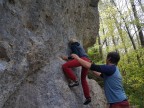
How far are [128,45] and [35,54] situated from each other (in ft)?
79.4

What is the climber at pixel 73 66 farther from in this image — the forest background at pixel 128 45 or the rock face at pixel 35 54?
the forest background at pixel 128 45

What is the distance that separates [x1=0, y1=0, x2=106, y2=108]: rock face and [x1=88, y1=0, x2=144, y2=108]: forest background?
5731 millimetres

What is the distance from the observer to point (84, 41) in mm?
11750

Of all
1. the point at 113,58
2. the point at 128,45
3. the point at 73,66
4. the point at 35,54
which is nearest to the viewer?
the point at 113,58

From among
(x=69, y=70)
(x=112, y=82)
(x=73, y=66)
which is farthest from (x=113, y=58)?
(x=69, y=70)

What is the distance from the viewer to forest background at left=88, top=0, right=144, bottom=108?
1711cm

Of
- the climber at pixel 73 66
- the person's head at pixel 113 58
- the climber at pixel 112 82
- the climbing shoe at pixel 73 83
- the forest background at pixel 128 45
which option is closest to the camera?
the climber at pixel 112 82

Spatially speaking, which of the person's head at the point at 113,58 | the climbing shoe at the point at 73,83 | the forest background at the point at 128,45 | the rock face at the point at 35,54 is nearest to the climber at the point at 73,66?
the climbing shoe at the point at 73,83

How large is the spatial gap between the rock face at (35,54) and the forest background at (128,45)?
18.8 ft

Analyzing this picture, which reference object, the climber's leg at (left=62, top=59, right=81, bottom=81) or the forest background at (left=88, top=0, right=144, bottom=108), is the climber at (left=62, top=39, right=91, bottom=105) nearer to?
the climber's leg at (left=62, top=59, right=81, bottom=81)

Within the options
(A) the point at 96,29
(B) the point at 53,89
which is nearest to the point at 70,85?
(B) the point at 53,89

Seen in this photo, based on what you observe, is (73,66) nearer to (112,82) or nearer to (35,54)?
(35,54)

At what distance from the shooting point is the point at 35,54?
278 inches

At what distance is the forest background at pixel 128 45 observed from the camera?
56.1 feet
